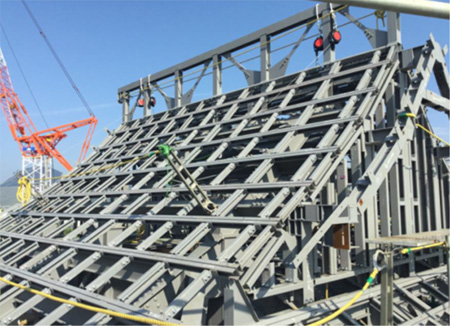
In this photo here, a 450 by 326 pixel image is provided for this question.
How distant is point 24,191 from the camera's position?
1038 cm

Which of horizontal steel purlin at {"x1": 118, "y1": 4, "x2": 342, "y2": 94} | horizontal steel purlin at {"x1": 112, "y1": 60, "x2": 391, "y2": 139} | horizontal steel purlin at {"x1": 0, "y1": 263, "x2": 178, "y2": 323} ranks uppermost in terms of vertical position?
horizontal steel purlin at {"x1": 118, "y1": 4, "x2": 342, "y2": 94}

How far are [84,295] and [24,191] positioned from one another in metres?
7.10

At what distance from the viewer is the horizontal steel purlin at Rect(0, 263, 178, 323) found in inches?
154

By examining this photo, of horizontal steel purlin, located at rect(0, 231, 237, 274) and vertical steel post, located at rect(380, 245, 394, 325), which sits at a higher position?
horizontal steel purlin, located at rect(0, 231, 237, 274)

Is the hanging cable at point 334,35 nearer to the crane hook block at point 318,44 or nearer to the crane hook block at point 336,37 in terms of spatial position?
the crane hook block at point 336,37

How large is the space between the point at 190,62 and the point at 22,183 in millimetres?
5701

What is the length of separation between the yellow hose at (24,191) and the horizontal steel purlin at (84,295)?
14.7 ft

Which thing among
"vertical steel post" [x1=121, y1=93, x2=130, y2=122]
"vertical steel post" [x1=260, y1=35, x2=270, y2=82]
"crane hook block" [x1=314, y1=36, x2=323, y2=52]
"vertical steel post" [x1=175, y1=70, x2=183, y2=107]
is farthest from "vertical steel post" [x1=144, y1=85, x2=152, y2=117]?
"crane hook block" [x1=314, y1=36, x2=323, y2=52]

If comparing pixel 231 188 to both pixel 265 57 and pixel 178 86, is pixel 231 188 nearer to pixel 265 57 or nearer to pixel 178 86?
pixel 265 57

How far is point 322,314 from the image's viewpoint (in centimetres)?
467

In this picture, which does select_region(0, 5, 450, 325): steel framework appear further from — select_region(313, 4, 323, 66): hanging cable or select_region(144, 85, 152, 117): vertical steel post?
select_region(144, 85, 152, 117): vertical steel post

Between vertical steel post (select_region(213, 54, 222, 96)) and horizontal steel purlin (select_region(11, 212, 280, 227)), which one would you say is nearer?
horizontal steel purlin (select_region(11, 212, 280, 227))

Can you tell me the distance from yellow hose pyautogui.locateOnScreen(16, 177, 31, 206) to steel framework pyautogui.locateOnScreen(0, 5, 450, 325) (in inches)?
25.3

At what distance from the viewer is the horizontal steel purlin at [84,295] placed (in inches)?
154
